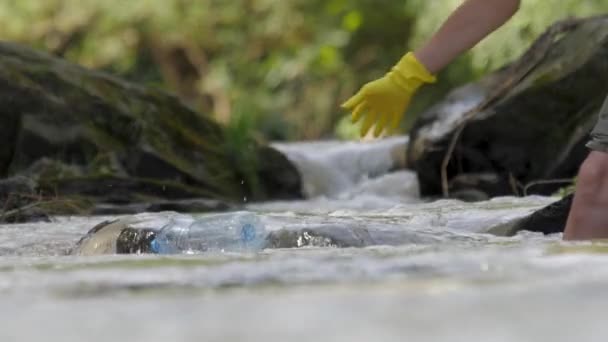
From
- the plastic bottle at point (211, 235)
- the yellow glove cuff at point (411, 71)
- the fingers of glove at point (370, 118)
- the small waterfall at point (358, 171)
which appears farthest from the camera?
the small waterfall at point (358, 171)

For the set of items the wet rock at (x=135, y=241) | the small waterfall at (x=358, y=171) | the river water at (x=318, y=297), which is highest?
the small waterfall at (x=358, y=171)

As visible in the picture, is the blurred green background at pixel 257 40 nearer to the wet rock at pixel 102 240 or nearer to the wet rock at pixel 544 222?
the wet rock at pixel 544 222

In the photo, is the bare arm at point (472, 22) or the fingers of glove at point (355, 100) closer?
the bare arm at point (472, 22)

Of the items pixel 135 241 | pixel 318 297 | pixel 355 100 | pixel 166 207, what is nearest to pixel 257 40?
pixel 166 207

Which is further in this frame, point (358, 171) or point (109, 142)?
point (358, 171)

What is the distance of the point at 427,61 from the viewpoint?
3.59 m

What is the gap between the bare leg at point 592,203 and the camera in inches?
137

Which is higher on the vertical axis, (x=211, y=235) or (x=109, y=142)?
(x=109, y=142)

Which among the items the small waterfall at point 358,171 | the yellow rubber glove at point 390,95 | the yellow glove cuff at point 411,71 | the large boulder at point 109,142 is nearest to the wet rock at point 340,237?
the yellow rubber glove at point 390,95

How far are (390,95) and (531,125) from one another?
506cm

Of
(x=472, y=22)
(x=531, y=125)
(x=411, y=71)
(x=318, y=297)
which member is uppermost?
(x=531, y=125)

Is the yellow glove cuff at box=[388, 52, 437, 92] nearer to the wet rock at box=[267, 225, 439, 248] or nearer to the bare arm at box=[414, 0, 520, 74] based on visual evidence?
the bare arm at box=[414, 0, 520, 74]

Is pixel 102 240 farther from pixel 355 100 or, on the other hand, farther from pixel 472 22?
pixel 472 22

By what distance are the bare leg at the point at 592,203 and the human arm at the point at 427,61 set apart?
17.5 inches
